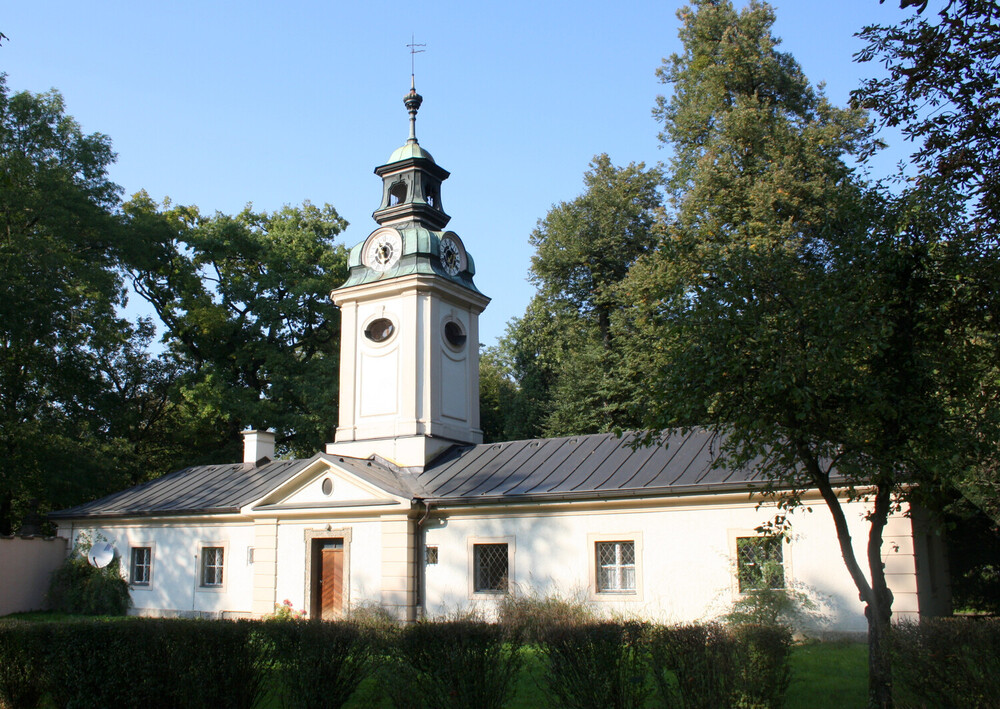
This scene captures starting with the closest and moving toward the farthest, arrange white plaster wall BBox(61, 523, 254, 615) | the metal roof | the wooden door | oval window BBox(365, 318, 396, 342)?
the metal roof < the wooden door < white plaster wall BBox(61, 523, 254, 615) < oval window BBox(365, 318, 396, 342)

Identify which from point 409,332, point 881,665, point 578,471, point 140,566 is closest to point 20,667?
point 881,665

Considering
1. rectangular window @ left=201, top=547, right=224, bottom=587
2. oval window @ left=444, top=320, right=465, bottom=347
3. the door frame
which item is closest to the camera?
the door frame

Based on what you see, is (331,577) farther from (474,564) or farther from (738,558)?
(738,558)

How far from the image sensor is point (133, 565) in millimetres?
22078

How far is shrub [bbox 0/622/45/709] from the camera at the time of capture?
923 cm

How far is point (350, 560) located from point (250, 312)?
17.0 metres

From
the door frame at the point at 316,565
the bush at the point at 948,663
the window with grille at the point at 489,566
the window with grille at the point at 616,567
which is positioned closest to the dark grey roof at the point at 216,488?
the door frame at the point at 316,565

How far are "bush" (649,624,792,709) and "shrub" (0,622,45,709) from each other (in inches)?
256

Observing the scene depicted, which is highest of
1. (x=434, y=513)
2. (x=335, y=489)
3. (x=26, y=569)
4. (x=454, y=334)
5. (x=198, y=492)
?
(x=454, y=334)

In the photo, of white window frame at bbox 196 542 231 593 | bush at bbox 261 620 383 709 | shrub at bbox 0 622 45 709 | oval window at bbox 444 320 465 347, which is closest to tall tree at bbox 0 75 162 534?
white window frame at bbox 196 542 231 593

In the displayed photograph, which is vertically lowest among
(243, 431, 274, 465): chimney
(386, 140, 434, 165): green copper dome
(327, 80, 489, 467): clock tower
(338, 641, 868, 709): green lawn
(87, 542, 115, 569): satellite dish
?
(338, 641, 868, 709): green lawn

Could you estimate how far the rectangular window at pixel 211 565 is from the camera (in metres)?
21.0

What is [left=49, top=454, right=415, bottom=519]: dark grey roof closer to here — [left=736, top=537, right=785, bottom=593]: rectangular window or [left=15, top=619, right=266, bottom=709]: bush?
[left=736, top=537, right=785, bottom=593]: rectangular window

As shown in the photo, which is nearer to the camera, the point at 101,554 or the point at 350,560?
the point at 350,560
